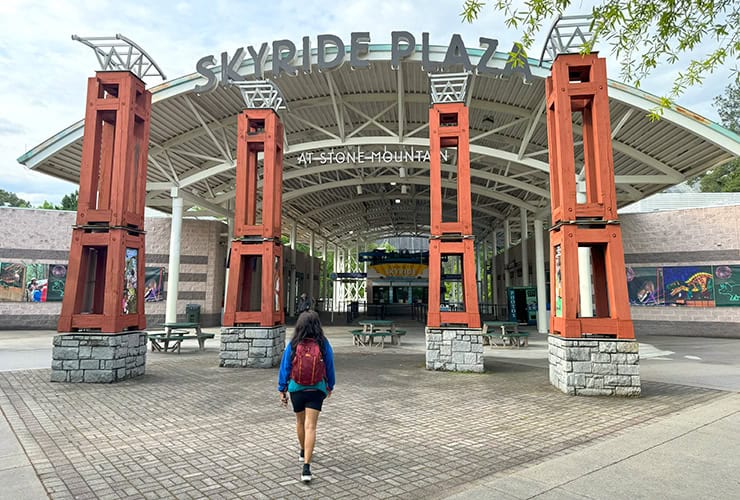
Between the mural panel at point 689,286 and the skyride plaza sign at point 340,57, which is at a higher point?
the skyride plaza sign at point 340,57

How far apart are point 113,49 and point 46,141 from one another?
910 centimetres

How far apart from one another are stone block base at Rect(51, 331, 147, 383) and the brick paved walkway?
34 cm

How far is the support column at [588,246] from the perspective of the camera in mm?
7355

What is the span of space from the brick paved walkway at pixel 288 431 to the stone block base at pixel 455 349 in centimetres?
56

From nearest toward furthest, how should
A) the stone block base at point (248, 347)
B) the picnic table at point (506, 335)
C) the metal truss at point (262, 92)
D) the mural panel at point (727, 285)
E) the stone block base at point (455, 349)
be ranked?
the stone block base at point (455, 349), the stone block base at point (248, 347), the metal truss at point (262, 92), the picnic table at point (506, 335), the mural panel at point (727, 285)

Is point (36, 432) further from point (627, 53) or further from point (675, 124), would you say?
point (675, 124)

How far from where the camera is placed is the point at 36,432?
5.09m

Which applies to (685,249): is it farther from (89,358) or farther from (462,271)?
(89,358)

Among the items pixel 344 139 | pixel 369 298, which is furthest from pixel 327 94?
pixel 369 298

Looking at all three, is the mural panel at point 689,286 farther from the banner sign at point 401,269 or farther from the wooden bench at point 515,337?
the banner sign at point 401,269

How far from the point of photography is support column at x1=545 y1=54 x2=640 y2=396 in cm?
736

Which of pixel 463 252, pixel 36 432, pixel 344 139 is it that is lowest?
pixel 36 432

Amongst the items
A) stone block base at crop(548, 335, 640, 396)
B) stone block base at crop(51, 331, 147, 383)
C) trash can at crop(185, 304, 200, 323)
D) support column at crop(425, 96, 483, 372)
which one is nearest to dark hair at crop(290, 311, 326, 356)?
stone block base at crop(548, 335, 640, 396)

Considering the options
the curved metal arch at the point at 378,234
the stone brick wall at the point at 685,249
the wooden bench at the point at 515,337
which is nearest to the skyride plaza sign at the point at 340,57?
the wooden bench at the point at 515,337
